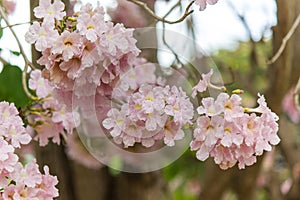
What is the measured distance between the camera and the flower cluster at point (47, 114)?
0.97m

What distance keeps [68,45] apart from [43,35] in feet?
0.12

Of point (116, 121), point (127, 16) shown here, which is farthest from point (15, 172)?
point (127, 16)

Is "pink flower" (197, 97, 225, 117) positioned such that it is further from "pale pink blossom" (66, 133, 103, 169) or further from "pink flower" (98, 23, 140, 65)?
"pale pink blossom" (66, 133, 103, 169)

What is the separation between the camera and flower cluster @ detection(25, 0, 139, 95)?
769 mm

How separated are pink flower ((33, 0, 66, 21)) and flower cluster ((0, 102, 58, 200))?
123mm

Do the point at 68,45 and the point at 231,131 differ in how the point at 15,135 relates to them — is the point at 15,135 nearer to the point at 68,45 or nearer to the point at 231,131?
the point at 68,45

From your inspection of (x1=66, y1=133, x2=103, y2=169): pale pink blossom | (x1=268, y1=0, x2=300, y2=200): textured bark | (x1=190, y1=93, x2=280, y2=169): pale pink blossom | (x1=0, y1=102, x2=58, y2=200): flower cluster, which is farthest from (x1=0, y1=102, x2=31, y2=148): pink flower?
(x1=66, y1=133, x2=103, y2=169): pale pink blossom

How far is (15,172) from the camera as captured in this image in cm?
77

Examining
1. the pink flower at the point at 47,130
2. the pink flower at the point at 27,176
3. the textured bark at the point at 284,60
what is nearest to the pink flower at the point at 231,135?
the pink flower at the point at 27,176

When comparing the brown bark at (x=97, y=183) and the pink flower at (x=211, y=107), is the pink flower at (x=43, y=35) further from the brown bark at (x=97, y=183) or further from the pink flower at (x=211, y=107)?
the brown bark at (x=97, y=183)

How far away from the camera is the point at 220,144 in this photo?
29.7 inches

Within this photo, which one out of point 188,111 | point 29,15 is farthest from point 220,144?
point 29,15

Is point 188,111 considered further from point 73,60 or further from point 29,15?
point 29,15

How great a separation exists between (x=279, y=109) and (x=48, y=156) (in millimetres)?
595
